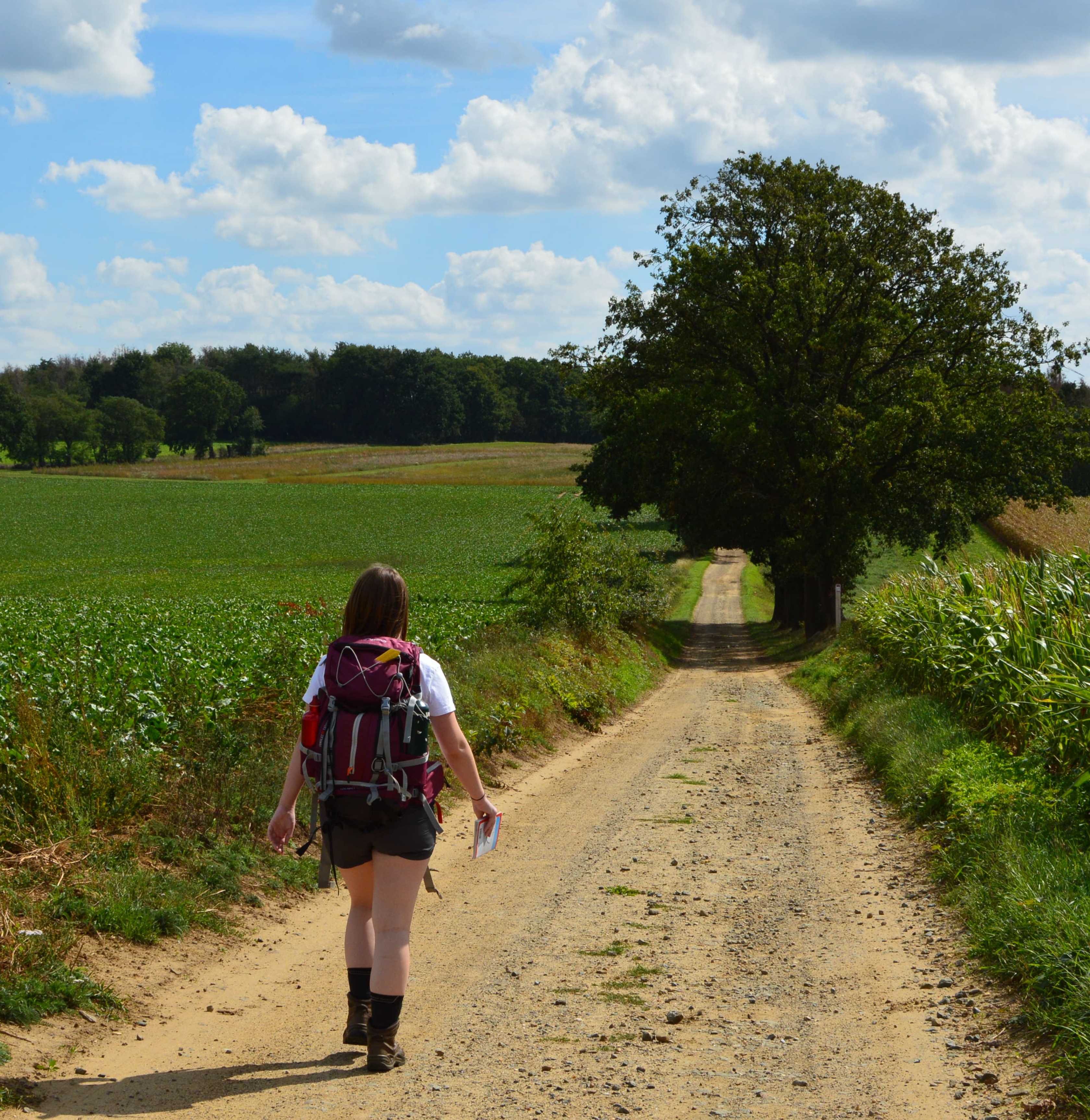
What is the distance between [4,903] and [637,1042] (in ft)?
10.7

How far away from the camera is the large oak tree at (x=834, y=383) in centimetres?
2995

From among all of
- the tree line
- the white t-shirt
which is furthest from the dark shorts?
the tree line

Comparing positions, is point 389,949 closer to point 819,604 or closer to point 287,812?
point 287,812

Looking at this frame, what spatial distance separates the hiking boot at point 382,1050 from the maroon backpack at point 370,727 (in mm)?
974

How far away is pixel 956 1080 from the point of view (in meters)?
4.56

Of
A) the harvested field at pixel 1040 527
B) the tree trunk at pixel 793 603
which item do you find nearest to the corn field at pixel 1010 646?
the tree trunk at pixel 793 603

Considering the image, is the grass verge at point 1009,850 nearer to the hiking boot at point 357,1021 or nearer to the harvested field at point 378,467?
the hiking boot at point 357,1021

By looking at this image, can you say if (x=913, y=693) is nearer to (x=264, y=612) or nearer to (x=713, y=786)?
(x=713, y=786)

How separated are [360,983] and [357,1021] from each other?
0.17 meters

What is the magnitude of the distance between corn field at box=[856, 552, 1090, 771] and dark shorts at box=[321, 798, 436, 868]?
5.10m

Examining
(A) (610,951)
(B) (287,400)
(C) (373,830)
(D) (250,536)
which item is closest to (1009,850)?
(A) (610,951)

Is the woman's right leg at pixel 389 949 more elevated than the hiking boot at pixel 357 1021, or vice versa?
the woman's right leg at pixel 389 949

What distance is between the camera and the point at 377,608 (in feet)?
15.2

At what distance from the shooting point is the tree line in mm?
120625
